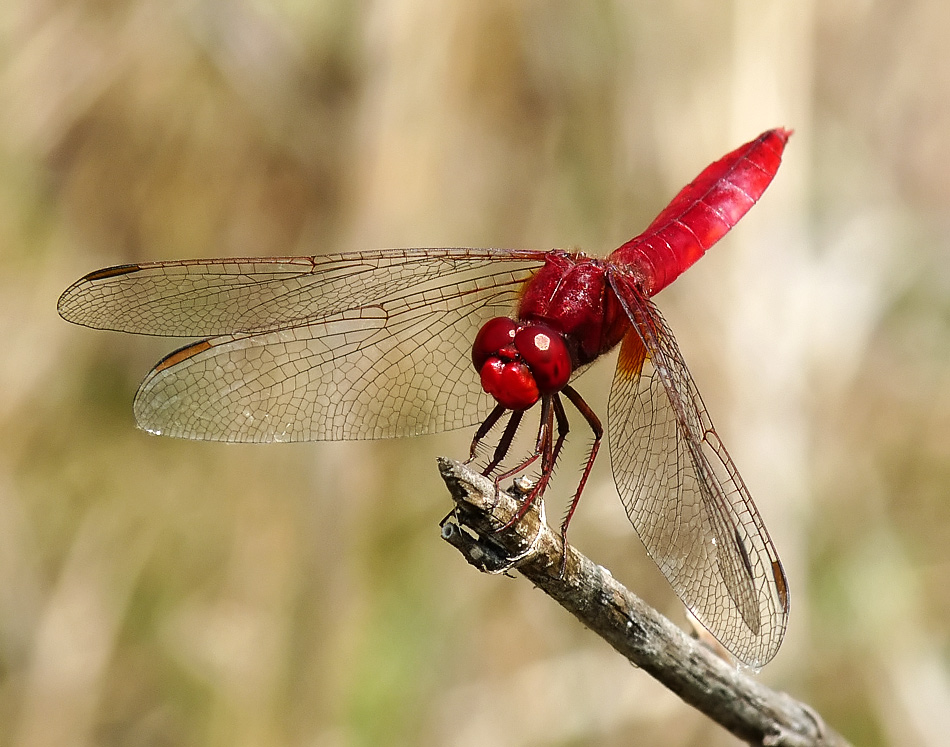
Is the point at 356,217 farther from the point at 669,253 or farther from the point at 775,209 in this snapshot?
the point at 775,209

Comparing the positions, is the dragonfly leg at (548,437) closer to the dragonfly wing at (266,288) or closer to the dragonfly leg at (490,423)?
the dragonfly leg at (490,423)

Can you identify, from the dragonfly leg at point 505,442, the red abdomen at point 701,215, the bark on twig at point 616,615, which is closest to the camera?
the bark on twig at point 616,615

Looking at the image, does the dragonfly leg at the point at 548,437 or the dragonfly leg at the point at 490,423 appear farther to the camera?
the dragonfly leg at the point at 490,423

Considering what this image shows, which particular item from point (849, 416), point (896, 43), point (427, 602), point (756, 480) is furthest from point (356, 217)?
point (896, 43)

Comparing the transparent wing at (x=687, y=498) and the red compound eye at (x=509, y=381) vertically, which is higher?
the red compound eye at (x=509, y=381)

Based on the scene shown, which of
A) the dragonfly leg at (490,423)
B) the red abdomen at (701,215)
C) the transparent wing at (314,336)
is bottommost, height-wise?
the dragonfly leg at (490,423)

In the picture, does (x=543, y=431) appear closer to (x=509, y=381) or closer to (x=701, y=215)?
Answer: (x=509, y=381)

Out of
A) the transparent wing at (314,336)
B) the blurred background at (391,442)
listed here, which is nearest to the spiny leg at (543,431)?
the transparent wing at (314,336)

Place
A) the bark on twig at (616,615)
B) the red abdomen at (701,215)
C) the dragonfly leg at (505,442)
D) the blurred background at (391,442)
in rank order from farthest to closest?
the blurred background at (391,442) → the red abdomen at (701,215) → the dragonfly leg at (505,442) → the bark on twig at (616,615)

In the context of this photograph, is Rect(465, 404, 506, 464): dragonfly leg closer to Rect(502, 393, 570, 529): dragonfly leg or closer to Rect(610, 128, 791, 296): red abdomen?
Rect(502, 393, 570, 529): dragonfly leg

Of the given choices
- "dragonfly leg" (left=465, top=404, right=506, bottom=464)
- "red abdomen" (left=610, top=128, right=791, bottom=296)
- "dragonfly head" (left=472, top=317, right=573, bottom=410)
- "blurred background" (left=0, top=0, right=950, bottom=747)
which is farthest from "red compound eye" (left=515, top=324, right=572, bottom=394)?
"blurred background" (left=0, top=0, right=950, bottom=747)
